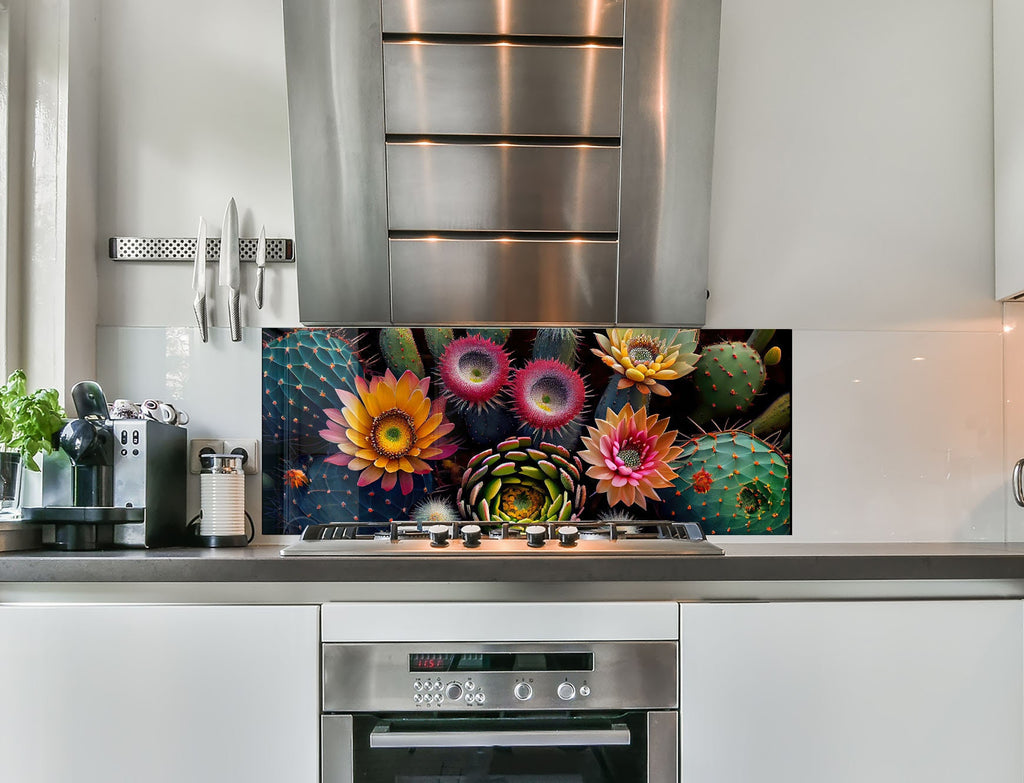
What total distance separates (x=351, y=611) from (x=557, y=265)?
0.88 metres

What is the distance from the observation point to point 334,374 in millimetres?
2043

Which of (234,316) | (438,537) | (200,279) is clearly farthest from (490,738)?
(200,279)

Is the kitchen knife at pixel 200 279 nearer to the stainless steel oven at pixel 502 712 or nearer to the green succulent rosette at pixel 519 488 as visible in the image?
the green succulent rosette at pixel 519 488

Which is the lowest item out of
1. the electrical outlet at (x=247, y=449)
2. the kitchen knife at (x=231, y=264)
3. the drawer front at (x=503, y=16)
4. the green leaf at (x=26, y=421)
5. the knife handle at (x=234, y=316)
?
the electrical outlet at (x=247, y=449)

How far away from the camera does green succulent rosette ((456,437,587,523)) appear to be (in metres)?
2.03

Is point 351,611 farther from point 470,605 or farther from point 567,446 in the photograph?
point 567,446

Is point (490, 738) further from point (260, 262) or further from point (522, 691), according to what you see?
point (260, 262)

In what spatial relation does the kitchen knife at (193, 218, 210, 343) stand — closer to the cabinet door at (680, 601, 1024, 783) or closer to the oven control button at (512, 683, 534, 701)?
the oven control button at (512, 683, 534, 701)

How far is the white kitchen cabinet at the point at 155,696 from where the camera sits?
147 centimetres

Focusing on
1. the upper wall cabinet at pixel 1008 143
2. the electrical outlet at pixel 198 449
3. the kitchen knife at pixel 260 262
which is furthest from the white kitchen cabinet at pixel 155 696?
the upper wall cabinet at pixel 1008 143

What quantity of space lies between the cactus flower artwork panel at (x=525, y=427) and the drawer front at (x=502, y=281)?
146 millimetres

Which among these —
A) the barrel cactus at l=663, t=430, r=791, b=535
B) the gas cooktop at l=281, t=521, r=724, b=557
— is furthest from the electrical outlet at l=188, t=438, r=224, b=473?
the barrel cactus at l=663, t=430, r=791, b=535

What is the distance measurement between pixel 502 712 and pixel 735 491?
86 centimetres

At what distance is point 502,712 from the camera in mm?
1475
